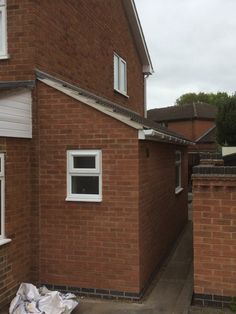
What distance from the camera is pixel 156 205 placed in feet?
28.5

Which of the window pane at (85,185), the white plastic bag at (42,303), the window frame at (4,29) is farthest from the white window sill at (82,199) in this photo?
the window frame at (4,29)

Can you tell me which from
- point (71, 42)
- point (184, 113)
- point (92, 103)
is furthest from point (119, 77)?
point (184, 113)

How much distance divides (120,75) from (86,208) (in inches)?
283

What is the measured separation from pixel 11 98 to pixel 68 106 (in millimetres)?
1067

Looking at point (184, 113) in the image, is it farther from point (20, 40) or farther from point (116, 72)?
Result: point (20, 40)

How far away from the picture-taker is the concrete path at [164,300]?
21.8ft

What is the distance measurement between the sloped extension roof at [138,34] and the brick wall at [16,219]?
813cm

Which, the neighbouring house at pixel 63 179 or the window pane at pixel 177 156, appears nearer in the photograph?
the neighbouring house at pixel 63 179

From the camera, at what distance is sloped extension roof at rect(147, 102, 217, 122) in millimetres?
39750

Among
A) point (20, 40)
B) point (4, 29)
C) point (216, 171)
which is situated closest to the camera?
point (216, 171)

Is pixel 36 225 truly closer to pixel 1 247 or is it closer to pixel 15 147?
pixel 1 247

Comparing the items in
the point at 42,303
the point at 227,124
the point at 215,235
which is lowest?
the point at 42,303

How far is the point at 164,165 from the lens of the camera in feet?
31.8

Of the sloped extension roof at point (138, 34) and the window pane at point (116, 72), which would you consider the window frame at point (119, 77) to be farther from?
the sloped extension roof at point (138, 34)
